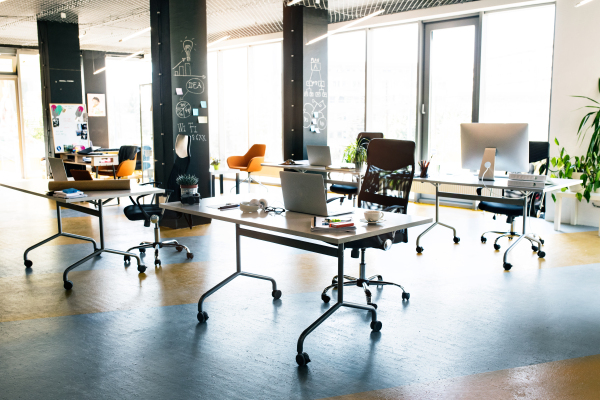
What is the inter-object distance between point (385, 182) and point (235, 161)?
5437mm

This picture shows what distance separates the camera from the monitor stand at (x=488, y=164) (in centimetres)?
504

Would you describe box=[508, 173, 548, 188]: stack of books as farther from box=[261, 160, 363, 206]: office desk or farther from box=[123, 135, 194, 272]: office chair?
box=[123, 135, 194, 272]: office chair

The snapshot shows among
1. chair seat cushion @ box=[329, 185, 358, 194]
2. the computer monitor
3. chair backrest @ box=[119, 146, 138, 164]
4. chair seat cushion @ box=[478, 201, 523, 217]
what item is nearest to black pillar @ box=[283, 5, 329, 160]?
chair seat cushion @ box=[329, 185, 358, 194]

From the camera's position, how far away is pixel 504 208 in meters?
5.25

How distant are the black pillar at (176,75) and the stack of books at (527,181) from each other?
13.0 feet

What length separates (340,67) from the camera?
1018 cm

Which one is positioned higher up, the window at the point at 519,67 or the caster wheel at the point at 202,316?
the window at the point at 519,67

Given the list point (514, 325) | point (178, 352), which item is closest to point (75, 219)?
point (178, 352)

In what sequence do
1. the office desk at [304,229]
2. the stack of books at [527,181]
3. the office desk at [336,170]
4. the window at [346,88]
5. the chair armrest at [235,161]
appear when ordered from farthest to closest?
1. the window at [346,88]
2. the chair armrest at [235,161]
3. the office desk at [336,170]
4. the stack of books at [527,181]
5. the office desk at [304,229]

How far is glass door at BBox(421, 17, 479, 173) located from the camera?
27.1 ft

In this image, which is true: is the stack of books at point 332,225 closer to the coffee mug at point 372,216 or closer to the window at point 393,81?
the coffee mug at point 372,216

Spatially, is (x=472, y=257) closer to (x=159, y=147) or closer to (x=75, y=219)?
(x=159, y=147)

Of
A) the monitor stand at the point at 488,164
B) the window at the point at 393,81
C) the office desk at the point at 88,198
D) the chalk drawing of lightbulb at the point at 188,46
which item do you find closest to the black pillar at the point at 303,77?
the window at the point at 393,81

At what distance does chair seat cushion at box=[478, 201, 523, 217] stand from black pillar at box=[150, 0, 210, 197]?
3734 millimetres
